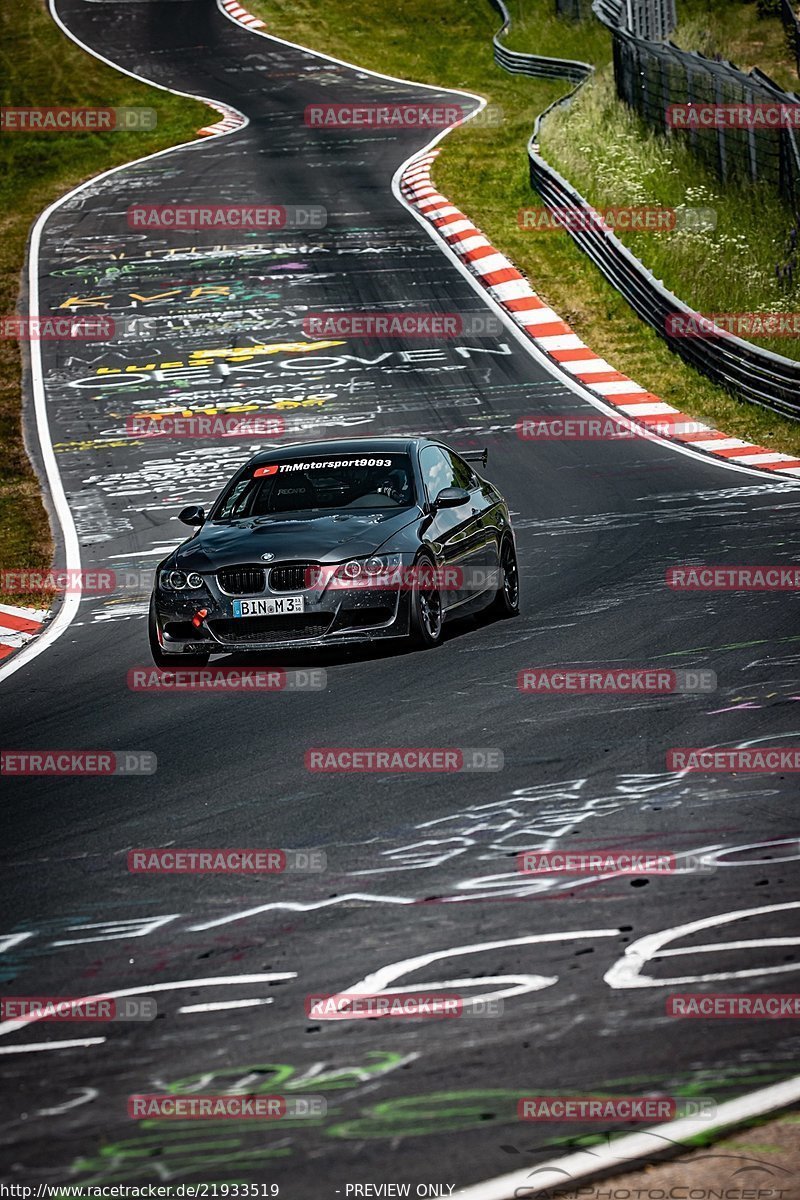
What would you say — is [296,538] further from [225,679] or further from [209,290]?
[209,290]

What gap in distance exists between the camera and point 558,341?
83.1 ft

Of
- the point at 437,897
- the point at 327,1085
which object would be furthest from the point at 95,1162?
the point at 437,897

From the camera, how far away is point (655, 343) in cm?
2448

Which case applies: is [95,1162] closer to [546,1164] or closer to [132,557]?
[546,1164]

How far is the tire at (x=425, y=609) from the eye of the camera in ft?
36.2

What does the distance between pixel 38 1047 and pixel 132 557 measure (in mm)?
11550

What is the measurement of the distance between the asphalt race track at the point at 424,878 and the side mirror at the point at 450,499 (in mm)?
913
